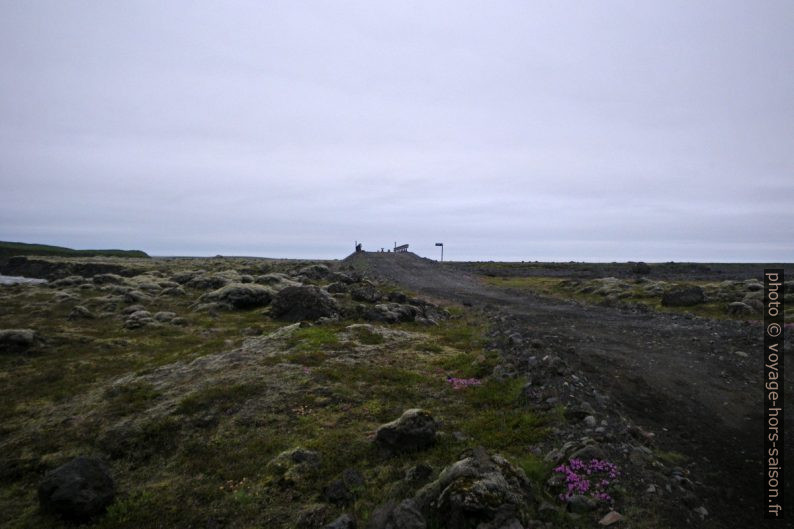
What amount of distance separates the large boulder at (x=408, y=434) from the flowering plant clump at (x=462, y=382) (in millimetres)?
4321

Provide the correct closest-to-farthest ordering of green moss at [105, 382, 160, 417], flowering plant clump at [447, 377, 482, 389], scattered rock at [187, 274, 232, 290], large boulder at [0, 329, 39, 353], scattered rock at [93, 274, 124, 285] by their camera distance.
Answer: green moss at [105, 382, 160, 417] → flowering plant clump at [447, 377, 482, 389] → large boulder at [0, 329, 39, 353] → scattered rock at [187, 274, 232, 290] → scattered rock at [93, 274, 124, 285]

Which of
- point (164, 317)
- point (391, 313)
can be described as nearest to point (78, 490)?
point (391, 313)

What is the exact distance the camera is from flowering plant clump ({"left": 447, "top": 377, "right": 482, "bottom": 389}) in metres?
15.1

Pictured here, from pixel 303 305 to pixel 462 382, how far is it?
15891 millimetres

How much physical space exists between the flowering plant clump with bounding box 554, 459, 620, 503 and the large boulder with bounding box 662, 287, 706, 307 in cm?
3132

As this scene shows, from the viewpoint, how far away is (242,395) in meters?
14.7

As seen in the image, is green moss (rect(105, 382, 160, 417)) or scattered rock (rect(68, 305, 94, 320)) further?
scattered rock (rect(68, 305, 94, 320))

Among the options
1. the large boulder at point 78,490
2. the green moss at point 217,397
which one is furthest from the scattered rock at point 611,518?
the green moss at point 217,397

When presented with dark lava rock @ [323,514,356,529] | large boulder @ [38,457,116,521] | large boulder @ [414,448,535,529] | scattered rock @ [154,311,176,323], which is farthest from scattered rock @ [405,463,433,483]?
scattered rock @ [154,311,176,323]

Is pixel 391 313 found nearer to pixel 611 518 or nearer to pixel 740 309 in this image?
pixel 611 518

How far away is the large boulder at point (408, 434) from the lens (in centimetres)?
1051

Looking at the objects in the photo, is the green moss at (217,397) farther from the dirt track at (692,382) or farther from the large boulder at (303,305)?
the dirt track at (692,382)

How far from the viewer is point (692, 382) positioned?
1505cm

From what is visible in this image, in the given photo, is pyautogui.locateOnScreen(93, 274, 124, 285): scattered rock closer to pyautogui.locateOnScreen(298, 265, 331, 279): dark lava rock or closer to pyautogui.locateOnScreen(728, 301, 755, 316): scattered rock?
pyautogui.locateOnScreen(298, 265, 331, 279): dark lava rock
